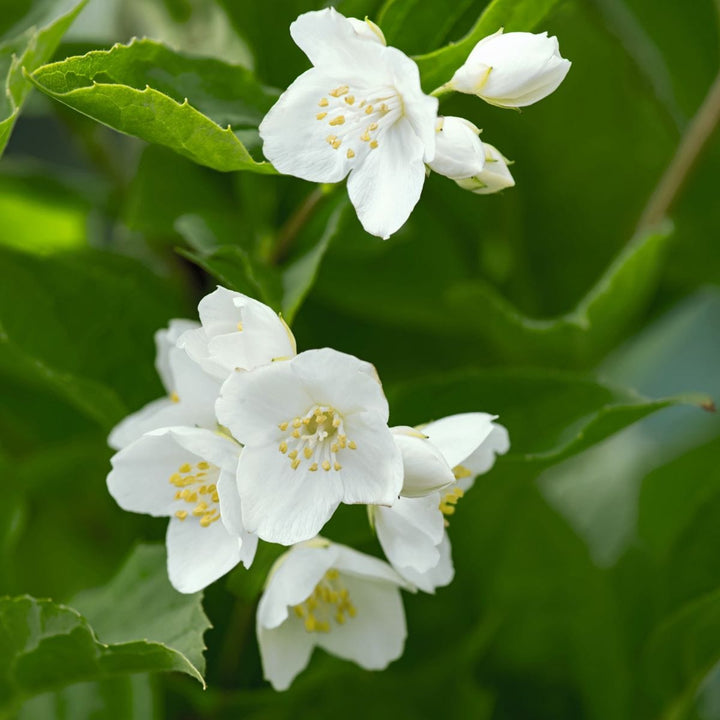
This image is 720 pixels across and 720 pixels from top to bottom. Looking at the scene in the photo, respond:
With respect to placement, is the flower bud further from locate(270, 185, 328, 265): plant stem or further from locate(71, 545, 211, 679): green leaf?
locate(71, 545, 211, 679): green leaf

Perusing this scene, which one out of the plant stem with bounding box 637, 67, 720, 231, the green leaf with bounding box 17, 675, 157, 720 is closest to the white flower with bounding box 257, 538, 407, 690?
the green leaf with bounding box 17, 675, 157, 720

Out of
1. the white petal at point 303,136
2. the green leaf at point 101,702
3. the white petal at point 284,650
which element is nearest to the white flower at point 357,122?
the white petal at point 303,136

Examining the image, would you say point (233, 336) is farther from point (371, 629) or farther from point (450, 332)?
point (450, 332)

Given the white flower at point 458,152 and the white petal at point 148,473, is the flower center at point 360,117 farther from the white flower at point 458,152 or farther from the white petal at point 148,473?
the white petal at point 148,473

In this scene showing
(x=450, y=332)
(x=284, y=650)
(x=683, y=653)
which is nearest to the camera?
(x=284, y=650)

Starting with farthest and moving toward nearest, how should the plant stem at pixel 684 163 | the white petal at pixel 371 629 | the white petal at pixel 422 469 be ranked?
1. the plant stem at pixel 684 163
2. the white petal at pixel 371 629
3. the white petal at pixel 422 469

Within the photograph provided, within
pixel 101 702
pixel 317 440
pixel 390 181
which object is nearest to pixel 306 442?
pixel 317 440

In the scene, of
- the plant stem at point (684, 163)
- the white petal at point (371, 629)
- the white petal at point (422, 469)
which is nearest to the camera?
the white petal at point (422, 469)

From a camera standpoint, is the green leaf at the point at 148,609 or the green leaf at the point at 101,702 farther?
the green leaf at the point at 101,702
